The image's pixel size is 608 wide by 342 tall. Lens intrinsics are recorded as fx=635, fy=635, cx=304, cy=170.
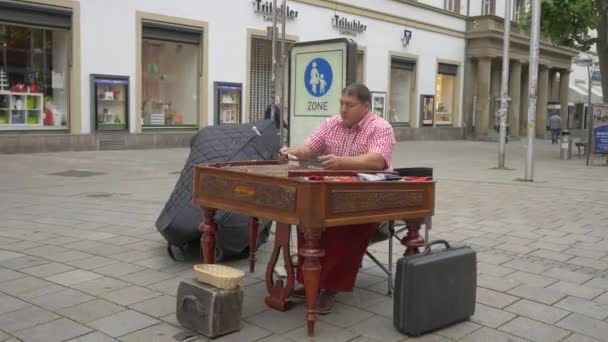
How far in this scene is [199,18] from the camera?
62.4 ft

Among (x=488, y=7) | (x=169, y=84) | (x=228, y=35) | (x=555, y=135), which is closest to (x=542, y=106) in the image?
(x=555, y=135)

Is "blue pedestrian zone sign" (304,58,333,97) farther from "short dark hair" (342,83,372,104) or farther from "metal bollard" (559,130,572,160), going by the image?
"metal bollard" (559,130,572,160)

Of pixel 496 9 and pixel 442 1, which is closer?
pixel 442 1

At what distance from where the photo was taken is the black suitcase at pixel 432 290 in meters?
3.55

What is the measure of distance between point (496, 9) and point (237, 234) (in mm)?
30254

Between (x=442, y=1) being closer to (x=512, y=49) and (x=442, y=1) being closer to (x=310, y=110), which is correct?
(x=512, y=49)

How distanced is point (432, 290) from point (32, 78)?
15334 mm

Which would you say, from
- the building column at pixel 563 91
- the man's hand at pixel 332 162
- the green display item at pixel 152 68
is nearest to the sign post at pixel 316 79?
the man's hand at pixel 332 162

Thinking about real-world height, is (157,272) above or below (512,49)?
below

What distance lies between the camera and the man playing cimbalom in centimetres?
395

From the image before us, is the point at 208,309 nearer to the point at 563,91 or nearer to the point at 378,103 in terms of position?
the point at 378,103

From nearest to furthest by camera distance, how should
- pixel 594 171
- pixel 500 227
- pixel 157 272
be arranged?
pixel 157 272, pixel 500 227, pixel 594 171

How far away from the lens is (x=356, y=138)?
4309 millimetres

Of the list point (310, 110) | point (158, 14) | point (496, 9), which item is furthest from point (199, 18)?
point (496, 9)
